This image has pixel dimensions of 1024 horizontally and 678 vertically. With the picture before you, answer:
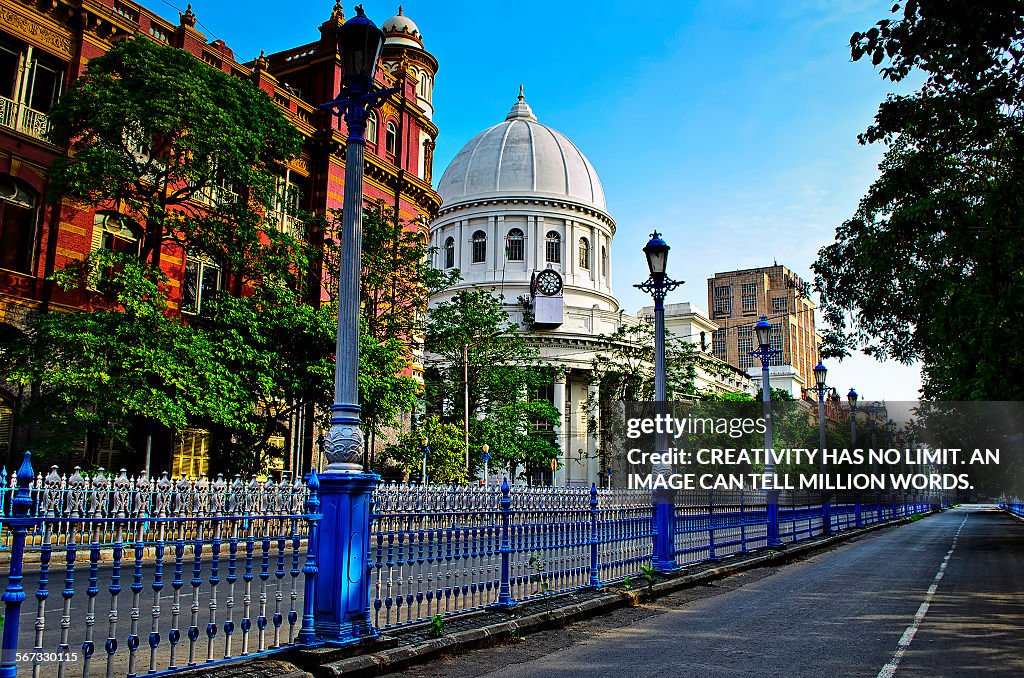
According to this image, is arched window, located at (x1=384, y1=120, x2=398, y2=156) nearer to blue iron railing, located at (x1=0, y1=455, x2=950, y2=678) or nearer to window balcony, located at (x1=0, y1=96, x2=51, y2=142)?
window balcony, located at (x1=0, y1=96, x2=51, y2=142)

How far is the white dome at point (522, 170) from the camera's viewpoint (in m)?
65.5

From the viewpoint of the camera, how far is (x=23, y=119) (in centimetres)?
2114

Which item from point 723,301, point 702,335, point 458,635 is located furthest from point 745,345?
point 458,635

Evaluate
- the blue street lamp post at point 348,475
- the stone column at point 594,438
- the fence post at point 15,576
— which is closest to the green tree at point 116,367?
the blue street lamp post at point 348,475

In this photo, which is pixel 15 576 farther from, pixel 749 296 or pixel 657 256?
pixel 749 296

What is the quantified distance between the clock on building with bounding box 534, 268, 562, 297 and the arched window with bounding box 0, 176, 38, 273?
132 feet

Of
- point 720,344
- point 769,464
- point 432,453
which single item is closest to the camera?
point 769,464

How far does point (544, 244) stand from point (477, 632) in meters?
56.9

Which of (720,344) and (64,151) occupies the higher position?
(720,344)

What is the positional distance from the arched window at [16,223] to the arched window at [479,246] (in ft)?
148

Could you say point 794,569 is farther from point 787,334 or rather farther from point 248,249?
point 787,334

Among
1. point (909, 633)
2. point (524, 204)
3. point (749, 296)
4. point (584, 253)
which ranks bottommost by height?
point (909, 633)

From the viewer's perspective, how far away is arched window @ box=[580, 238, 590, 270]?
216ft

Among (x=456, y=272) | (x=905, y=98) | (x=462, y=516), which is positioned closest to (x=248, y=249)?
(x=456, y=272)
